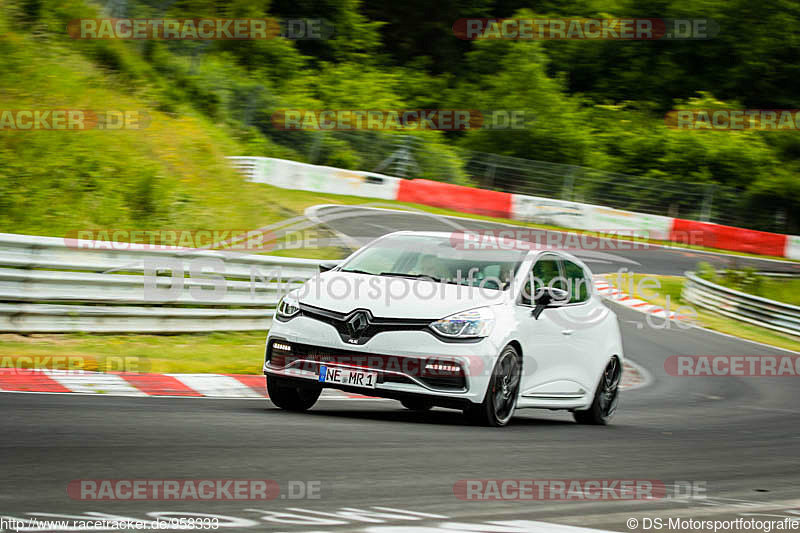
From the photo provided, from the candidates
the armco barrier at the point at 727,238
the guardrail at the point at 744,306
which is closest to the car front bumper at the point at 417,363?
the guardrail at the point at 744,306

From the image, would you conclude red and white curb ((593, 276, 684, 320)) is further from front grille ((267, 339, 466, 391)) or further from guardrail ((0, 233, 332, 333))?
front grille ((267, 339, 466, 391))

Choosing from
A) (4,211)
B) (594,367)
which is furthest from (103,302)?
(594,367)

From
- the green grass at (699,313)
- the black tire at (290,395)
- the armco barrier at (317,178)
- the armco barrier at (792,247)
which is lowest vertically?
the green grass at (699,313)

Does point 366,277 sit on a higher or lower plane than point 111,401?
higher

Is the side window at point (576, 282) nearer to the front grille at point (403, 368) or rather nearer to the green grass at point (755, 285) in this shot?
the front grille at point (403, 368)

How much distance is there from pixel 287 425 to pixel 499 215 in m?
24.8

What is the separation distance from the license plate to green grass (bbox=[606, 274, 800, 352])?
624 inches

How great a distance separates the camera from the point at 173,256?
1248 cm

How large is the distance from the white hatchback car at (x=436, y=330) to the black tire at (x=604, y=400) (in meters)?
0.58

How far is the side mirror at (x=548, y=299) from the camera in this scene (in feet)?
28.9

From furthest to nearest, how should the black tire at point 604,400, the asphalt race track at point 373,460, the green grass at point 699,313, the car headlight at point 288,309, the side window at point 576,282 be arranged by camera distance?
the green grass at point 699,313 → the black tire at point 604,400 → the side window at point 576,282 → the car headlight at point 288,309 → the asphalt race track at point 373,460

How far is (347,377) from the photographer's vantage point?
26.0ft

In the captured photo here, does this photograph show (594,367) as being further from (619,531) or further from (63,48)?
(63,48)

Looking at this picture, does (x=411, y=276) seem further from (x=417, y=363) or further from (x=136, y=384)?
(x=136, y=384)
